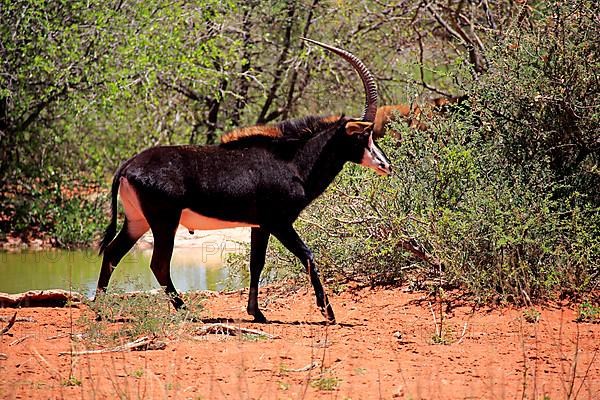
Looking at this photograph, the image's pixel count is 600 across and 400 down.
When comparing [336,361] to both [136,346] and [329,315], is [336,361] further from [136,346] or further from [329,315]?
[329,315]

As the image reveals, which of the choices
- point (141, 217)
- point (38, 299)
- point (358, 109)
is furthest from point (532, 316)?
point (358, 109)

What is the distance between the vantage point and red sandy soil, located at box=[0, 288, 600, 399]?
604cm

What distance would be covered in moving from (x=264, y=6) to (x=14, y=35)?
5419 millimetres

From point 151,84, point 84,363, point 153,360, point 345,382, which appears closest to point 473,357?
point 345,382

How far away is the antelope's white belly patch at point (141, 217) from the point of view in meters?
8.55

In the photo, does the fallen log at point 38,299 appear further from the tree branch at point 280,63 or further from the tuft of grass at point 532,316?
the tree branch at point 280,63

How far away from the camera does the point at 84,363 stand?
6.59m

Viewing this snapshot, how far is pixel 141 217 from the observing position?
8.80 meters

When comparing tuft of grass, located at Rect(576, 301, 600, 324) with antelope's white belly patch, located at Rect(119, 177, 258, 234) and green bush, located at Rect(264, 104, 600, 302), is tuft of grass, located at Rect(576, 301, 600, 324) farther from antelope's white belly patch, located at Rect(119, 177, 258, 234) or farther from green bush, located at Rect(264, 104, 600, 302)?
antelope's white belly patch, located at Rect(119, 177, 258, 234)

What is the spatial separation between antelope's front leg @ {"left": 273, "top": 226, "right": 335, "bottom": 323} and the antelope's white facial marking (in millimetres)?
1124

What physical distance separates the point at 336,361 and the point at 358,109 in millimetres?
12330

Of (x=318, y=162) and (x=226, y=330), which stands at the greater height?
(x=318, y=162)

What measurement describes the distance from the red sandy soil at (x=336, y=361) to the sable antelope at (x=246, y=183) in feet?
2.43

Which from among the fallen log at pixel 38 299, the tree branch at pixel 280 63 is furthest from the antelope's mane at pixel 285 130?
the tree branch at pixel 280 63
